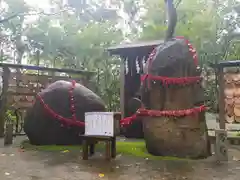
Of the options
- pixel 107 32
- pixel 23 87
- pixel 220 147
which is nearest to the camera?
pixel 220 147

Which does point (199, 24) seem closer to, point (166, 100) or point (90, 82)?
point (90, 82)

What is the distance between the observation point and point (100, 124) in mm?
6199

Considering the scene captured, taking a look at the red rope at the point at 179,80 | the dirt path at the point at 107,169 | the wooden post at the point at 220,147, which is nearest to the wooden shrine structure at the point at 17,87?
the dirt path at the point at 107,169

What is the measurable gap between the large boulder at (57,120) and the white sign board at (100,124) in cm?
153

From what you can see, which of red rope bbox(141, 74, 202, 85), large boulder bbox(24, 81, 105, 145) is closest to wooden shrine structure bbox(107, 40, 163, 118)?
large boulder bbox(24, 81, 105, 145)

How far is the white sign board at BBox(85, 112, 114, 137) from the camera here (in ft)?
19.9

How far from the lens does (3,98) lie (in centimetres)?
994

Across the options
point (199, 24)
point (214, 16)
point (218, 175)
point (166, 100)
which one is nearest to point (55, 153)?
point (166, 100)

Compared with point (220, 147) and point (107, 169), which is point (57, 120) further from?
point (220, 147)

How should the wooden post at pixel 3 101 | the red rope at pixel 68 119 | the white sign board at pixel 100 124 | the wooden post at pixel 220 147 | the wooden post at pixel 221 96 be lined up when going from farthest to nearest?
the wooden post at pixel 3 101 < the wooden post at pixel 221 96 < the red rope at pixel 68 119 < the white sign board at pixel 100 124 < the wooden post at pixel 220 147

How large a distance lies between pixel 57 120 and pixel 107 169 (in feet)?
10.1

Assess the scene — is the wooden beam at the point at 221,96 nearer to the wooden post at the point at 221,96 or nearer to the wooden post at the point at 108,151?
the wooden post at the point at 221,96

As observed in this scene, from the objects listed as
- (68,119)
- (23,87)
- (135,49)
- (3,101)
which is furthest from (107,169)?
(23,87)

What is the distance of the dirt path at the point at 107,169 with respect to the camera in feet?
15.3
